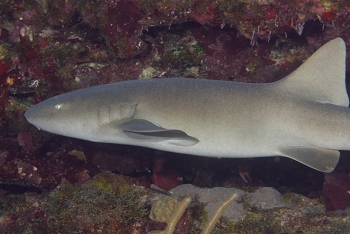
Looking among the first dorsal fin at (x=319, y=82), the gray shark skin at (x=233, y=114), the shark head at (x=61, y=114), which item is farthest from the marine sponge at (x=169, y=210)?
the first dorsal fin at (x=319, y=82)

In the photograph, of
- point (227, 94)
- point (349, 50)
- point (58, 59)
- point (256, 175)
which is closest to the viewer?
point (227, 94)

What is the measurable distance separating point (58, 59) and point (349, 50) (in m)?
3.77

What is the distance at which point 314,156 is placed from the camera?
3.15m

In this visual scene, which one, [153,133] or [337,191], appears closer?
[153,133]

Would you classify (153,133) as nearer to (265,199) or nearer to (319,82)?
(319,82)

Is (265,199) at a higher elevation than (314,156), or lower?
lower

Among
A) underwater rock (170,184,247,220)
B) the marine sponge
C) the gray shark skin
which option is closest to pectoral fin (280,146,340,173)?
the gray shark skin

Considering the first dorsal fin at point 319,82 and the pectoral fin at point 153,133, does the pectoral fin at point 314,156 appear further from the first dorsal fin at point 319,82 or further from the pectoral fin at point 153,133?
the pectoral fin at point 153,133

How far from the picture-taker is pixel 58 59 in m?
4.29

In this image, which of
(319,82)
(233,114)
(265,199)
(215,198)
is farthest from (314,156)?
(215,198)

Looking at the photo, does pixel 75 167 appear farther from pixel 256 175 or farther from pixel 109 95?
pixel 256 175

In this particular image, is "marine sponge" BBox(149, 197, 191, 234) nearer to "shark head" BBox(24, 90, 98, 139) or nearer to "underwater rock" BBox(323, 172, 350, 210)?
"shark head" BBox(24, 90, 98, 139)

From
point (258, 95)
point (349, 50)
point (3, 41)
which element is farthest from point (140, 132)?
point (349, 50)

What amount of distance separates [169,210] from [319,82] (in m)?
2.00
